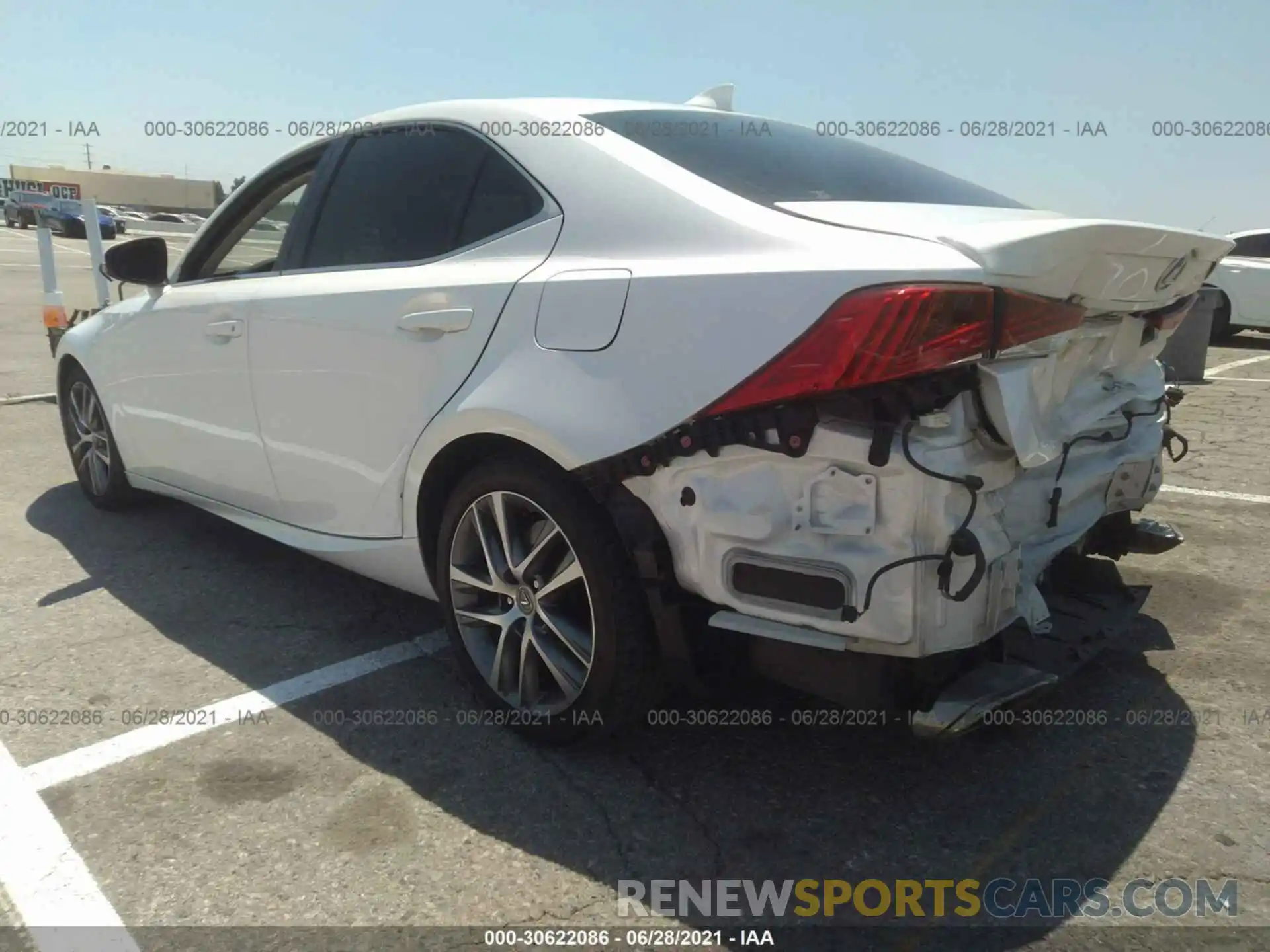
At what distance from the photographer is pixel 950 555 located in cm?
205

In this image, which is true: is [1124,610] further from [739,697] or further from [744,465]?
[744,465]

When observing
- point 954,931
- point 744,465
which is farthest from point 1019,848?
point 744,465

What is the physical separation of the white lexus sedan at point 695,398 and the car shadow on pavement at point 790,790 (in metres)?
0.21

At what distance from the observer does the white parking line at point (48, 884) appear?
2068 mm

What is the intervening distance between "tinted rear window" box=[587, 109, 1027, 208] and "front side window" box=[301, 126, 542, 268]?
0.35m

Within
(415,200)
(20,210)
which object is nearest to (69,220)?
(20,210)

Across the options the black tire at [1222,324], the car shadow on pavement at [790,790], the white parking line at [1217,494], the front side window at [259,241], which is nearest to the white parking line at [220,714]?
the car shadow on pavement at [790,790]

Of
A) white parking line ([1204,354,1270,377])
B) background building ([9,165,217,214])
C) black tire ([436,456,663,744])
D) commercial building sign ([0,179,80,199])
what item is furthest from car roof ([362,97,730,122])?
background building ([9,165,217,214])

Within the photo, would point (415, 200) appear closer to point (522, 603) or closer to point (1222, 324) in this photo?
point (522, 603)

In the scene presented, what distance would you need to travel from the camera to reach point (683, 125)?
2887 mm

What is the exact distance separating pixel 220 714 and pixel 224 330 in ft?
4.55

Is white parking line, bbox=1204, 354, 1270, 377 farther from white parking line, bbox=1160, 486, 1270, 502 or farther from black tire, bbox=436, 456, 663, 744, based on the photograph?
black tire, bbox=436, 456, 663, 744

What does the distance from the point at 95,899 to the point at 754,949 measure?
1.42 m

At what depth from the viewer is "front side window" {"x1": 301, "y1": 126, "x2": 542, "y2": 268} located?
2850mm
